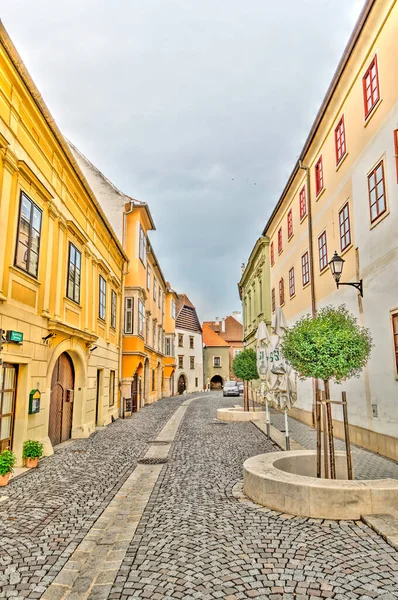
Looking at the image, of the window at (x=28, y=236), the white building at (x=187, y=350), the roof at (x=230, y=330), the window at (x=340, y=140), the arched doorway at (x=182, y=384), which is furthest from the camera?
the roof at (x=230, y=330)

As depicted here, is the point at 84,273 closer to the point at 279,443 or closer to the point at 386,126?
the point at 279,443

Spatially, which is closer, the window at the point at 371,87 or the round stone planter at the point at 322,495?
the round stone planter at the point at 322,495

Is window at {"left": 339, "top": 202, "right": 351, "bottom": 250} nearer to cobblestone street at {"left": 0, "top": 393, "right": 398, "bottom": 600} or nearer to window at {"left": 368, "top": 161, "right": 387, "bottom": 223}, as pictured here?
window at {"left": 368, "top": 161, "right": 387, "bottom": 223}

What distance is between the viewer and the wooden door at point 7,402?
8.30 meters

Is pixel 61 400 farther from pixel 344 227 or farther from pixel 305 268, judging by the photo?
pixel 305 268

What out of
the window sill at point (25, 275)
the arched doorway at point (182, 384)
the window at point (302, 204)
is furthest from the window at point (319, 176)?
the arched doorway at point (182, 384)

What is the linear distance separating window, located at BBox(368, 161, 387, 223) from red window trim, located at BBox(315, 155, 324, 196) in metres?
4.45

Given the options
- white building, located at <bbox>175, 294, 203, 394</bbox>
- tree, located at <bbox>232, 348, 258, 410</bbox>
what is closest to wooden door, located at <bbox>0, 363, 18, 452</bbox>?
tree, located at <bbox>232, 348, 258, 410</bbox>

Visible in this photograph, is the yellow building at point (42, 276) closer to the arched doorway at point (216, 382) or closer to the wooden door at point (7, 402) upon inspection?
the wooden door at point (7, 402)

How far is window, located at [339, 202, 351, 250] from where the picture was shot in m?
12.2

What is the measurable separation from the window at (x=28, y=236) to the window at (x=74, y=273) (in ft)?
7.86

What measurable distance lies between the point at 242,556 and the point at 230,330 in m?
68.9

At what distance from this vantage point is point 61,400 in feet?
40.1


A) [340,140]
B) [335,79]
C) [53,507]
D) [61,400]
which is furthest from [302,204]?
[53,507]
